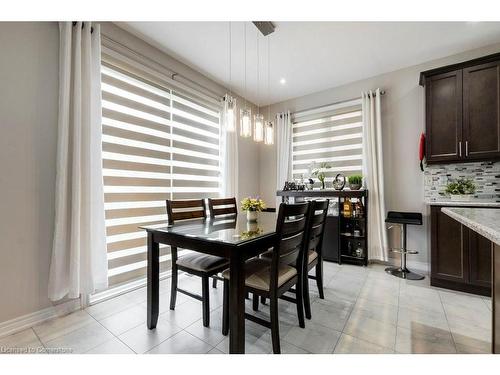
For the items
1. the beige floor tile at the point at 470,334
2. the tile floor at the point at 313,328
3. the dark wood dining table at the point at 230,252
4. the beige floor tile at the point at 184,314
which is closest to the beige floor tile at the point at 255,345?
the tile floor at the point at 313,328

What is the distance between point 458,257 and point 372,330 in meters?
1.52

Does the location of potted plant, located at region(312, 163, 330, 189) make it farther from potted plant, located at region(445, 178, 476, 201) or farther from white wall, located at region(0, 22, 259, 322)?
white wall, located at region(0, 22, 259, 322)

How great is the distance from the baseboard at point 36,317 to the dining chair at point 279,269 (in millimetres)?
1466

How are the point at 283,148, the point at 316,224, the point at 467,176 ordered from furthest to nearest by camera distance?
the point at 283,148 → the point at 467,176 → the point at 316,224

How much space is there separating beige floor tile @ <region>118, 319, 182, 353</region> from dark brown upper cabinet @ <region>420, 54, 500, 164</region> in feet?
11.0

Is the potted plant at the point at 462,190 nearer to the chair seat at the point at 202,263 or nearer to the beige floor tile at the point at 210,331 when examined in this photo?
the chair seat at the point at 202,263

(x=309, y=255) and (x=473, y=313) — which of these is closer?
(x=473, y=313)

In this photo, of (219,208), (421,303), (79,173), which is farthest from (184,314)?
(421,303)

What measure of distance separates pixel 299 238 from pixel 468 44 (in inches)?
128

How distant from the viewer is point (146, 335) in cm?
168

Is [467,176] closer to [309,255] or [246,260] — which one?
[309,255]
